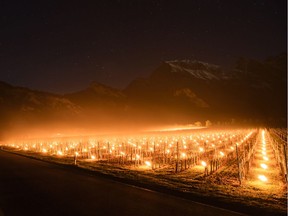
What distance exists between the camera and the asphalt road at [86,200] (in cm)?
770

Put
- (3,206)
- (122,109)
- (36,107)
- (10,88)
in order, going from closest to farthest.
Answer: (3,206)
(36,107)
(10,88)
(122,109)

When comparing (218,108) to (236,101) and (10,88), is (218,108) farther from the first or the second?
(10,88)

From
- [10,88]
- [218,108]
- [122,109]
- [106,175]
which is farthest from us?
[218,108]

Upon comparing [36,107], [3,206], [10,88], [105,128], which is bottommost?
[3,206]

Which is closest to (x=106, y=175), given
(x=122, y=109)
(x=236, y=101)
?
(x=122, y=109)

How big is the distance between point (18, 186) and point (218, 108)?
488 feet

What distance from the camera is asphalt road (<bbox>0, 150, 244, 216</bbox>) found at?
25.3 feet

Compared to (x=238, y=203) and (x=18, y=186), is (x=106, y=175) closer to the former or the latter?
(x=18, y=186)

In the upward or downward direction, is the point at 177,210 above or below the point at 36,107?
below

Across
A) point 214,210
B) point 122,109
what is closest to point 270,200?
point 214,210

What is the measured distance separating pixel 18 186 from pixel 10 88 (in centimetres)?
10687

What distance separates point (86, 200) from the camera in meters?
8.88

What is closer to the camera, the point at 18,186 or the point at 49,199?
the point at 49,199

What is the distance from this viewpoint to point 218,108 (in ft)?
500
